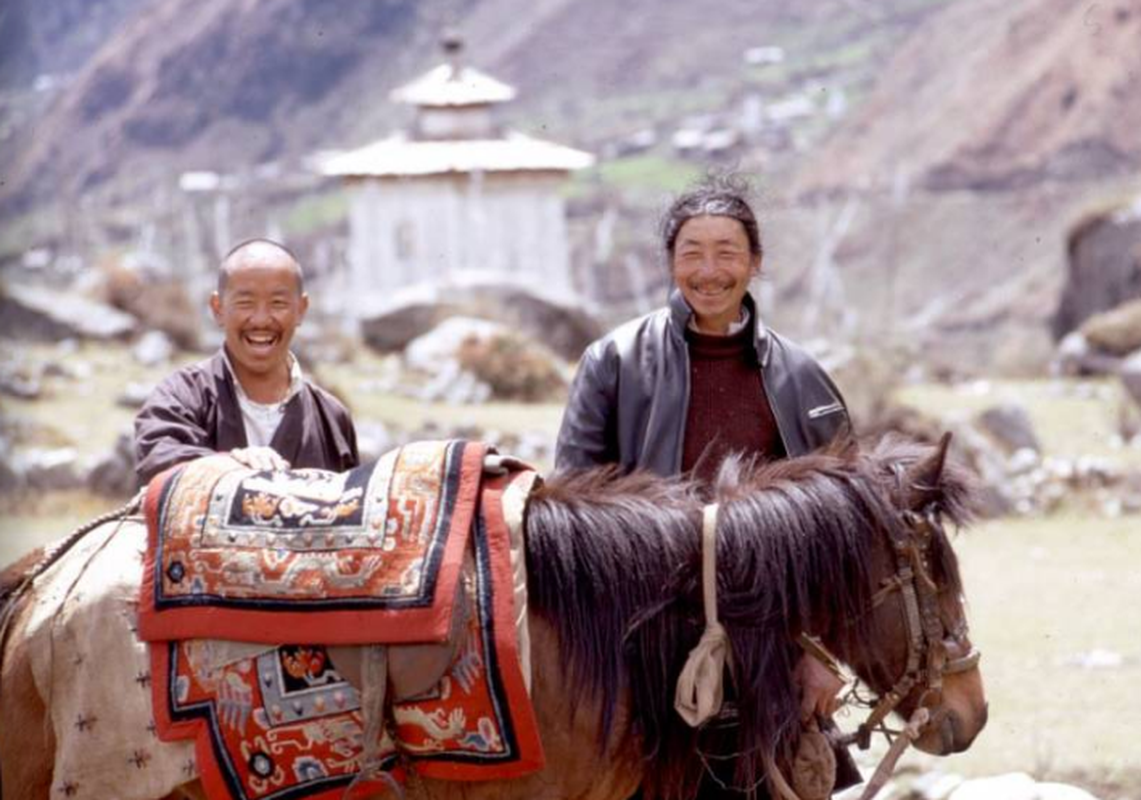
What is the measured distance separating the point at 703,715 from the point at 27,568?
1.44 meters

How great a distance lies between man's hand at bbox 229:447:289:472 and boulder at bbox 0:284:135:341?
15.9m

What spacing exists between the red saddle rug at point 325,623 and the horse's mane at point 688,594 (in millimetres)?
157

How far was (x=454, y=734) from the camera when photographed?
11.1 feet

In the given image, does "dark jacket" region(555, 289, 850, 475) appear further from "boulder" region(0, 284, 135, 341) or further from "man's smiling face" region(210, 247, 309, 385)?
"boulder" region(0, 284, 135, 341)

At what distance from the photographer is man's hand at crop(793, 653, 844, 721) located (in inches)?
139

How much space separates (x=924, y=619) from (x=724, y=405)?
2.37 feet

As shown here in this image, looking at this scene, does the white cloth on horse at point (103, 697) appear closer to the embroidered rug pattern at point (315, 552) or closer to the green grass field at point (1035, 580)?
the embroidered rug pattern at point (315, 552)

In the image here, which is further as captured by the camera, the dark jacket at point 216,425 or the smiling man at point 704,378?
the smiling man at point 704,378

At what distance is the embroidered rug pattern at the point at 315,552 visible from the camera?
3354mm

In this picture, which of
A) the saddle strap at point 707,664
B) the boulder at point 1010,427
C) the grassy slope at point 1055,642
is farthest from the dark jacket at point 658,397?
the boulder at point 1010,427

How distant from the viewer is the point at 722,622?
3.48 metres

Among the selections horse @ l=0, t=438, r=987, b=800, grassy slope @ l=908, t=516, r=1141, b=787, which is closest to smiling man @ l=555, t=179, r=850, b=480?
horse @ l=0, t=438, r=987, b=800

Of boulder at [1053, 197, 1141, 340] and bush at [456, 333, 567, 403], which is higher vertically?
boulder at [1053, 197, 1141, 340]

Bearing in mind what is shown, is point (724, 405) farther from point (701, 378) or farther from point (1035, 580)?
point (1035, 580)
